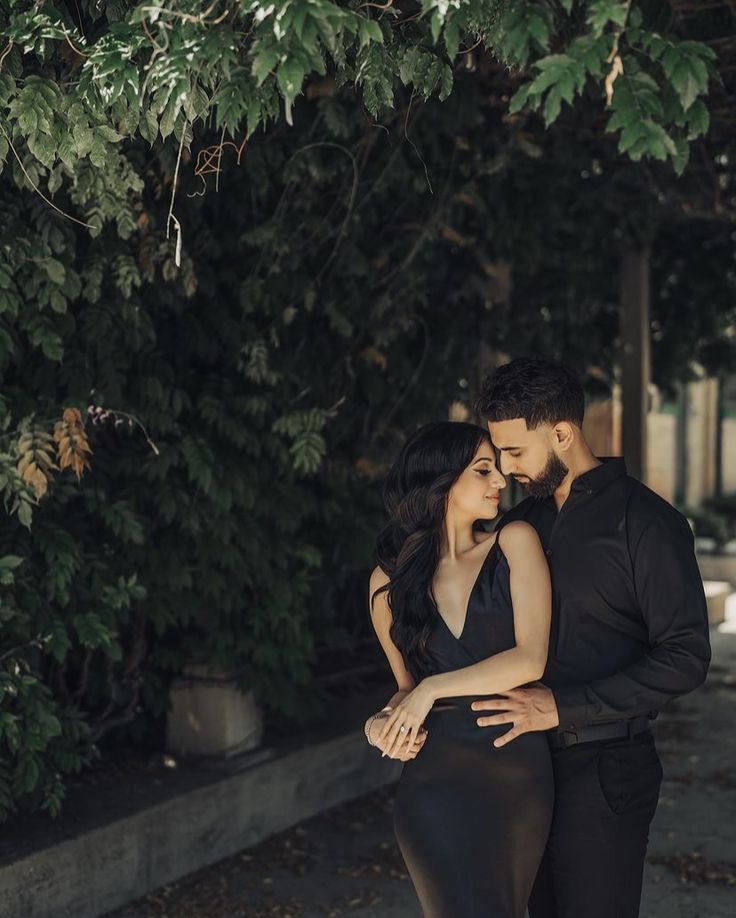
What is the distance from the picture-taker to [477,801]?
3.17m

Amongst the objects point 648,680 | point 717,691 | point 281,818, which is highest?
point 648,680

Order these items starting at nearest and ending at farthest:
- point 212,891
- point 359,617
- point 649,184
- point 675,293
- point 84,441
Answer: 1. point 84,441
2. point 212,891
3. point 359,617
4. point 649,184
5. point 675,293

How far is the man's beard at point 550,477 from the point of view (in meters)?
3.40

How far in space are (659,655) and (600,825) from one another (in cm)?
44

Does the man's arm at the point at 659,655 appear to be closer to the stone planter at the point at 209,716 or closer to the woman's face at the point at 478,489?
the woman's face at the point at 478,489

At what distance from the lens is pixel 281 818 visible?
243 inches

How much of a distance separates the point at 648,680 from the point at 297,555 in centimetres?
306

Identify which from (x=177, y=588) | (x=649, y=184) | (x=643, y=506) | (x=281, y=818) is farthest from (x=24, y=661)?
(x=649, y=184)

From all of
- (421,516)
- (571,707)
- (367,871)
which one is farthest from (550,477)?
(367,871)

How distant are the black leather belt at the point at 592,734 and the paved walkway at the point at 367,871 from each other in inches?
87.7

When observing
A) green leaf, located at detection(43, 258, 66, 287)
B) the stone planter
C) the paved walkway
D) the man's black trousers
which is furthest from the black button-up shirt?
the stone planter

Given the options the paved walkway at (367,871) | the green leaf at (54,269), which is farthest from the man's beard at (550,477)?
the paved walkway at (367,871)

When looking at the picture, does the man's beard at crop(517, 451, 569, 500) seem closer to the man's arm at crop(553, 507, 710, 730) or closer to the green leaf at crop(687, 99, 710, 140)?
the man's arm at crop(553, 507, 710, 730)

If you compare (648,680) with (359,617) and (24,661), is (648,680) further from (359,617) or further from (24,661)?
(359,617)
